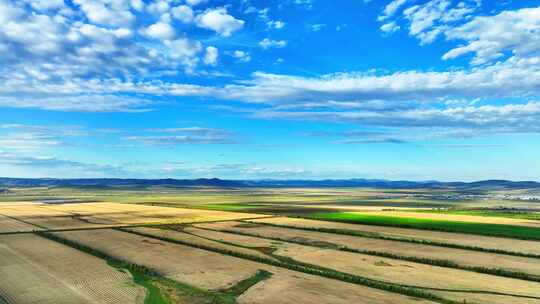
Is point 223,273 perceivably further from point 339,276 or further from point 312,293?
point 312,293

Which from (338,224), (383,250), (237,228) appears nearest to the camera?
(383,250)

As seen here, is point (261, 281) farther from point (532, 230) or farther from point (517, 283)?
point (532, 230)

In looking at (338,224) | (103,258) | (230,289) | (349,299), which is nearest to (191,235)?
(103,258)

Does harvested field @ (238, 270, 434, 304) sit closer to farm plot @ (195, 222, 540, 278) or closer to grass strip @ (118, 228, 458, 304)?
grass strip @ (118, 228, 458, 304)

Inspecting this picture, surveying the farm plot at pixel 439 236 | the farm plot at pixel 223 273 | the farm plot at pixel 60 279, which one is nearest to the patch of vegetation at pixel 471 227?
the farm plot at pixel 439 236

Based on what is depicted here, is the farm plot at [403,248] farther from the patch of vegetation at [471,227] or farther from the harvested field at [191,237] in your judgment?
the patch of vegetation at [471,227]

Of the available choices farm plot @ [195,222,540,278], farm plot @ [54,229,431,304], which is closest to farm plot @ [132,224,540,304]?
farm plot @ [54,229,431,304]
